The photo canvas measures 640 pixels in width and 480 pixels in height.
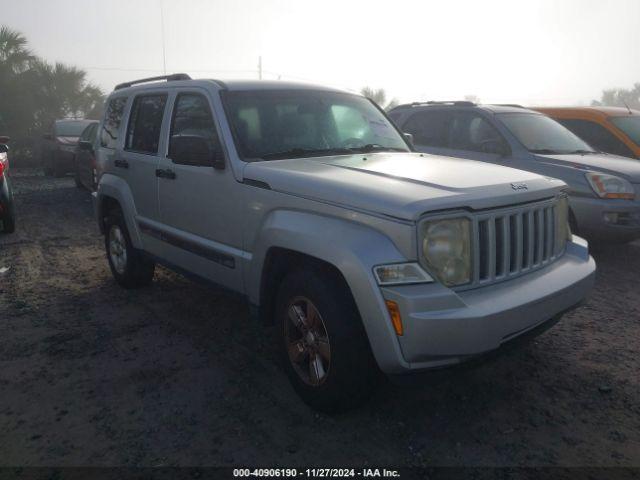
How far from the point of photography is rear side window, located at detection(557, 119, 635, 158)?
788 centimetres

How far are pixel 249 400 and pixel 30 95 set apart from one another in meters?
23.1

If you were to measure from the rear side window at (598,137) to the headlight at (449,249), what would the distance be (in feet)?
21.3

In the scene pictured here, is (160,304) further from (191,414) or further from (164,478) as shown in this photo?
(164,478)

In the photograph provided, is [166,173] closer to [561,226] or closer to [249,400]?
[249,400]

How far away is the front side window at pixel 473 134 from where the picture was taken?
677cm

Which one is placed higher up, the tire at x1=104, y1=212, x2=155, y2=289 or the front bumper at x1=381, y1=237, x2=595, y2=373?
the front bumper at x1=381, y1=237, x2=595, y2=373

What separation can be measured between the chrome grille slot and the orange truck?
18.3 feet

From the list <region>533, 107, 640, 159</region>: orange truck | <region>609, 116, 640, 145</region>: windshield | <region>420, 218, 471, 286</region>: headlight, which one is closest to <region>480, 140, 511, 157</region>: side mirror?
<region>533, 107, 640, 159</region>: orange truck

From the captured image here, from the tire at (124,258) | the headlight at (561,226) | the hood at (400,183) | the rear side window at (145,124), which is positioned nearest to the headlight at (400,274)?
the hood at (400,183)

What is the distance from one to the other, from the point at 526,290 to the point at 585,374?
1.16 m

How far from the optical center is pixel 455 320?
2.46 m

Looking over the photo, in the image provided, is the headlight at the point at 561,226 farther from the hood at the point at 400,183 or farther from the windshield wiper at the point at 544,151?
the windshield wiper at the point at 544,151

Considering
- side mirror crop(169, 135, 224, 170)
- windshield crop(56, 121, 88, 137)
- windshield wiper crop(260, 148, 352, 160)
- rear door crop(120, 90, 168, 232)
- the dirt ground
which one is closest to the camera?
the dirt ground

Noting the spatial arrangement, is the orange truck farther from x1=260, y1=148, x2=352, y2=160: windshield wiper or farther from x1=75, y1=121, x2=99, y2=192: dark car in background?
x1=75, y1=121, x2=99, y2=192: dark car in background
